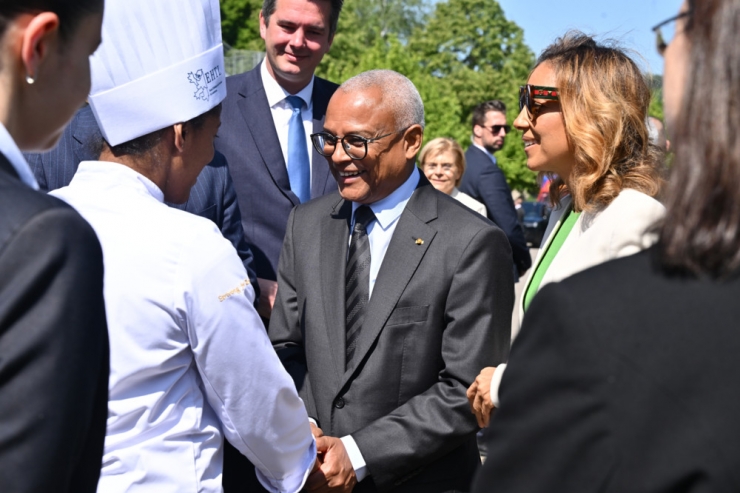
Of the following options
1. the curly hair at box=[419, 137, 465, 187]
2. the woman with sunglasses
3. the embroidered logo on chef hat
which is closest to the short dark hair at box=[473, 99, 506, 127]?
the curly hair at box=[419, 137, 465, 187]

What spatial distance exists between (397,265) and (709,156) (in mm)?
2175

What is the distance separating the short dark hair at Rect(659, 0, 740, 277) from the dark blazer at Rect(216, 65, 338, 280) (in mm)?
A: 3075

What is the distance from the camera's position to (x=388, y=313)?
3.10 meters

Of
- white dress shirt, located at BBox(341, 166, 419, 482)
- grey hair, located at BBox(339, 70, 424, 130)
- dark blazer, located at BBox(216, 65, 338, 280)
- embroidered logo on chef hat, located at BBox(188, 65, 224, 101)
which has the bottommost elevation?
dark blazer, located at BBox(216, 65, 338, 280)

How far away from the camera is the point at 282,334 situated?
11.3 feet

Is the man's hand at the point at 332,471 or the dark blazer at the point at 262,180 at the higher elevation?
the dark blazer at the point at 262,180

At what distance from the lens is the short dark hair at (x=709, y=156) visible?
3.39 ft

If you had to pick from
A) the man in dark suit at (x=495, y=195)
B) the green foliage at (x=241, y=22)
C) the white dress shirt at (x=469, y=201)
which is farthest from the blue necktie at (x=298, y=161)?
the green foliage at (x=241, y=22)

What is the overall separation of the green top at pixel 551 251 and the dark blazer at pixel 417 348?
0.18 m

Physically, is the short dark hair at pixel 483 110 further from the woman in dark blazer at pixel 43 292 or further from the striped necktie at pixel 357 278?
the woman in dark blazer at pixel 43 292

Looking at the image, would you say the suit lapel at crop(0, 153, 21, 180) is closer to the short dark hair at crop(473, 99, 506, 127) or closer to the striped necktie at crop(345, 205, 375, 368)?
the striped necktie at crop(345, 205, 375, 368)

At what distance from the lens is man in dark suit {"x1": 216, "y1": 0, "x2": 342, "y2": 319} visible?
4.05m

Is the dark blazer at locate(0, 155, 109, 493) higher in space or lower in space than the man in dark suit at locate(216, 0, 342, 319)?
higher

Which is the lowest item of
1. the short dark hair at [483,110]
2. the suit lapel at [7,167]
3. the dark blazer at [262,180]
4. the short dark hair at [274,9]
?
the short dark hair at [483,110]
